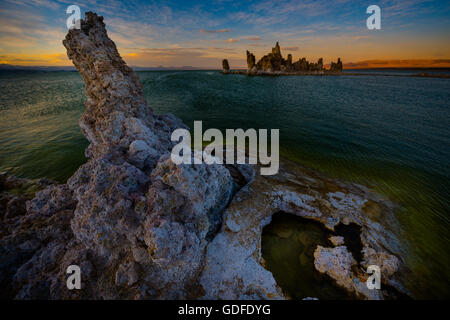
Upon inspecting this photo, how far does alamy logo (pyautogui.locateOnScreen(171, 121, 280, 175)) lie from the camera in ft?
20.6

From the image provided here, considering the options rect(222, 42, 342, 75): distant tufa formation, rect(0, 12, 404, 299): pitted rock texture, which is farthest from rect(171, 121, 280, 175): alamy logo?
rect(222, 42, 342, 75): distant tufa formation

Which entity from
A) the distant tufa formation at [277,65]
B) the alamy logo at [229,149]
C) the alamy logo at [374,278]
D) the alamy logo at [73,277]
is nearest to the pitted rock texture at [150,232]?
the alamy logo at [73,277]

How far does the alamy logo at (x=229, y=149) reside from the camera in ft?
20.6

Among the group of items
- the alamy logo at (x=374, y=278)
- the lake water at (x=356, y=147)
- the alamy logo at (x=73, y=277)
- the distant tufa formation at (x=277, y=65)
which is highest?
the distant tufa formation at (x=277, y=65)

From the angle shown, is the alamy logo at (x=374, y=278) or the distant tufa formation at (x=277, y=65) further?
the distant tufa formation at (x=277, y=65)

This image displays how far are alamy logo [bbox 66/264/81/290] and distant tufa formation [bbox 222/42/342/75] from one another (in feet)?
468

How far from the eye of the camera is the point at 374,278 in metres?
5.13

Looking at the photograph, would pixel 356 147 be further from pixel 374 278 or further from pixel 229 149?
pixel 374 278

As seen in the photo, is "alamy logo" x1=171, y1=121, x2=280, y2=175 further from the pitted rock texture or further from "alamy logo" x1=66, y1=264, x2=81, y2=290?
"alamy logo" x1=66, y1=264, x2=81, y2=290

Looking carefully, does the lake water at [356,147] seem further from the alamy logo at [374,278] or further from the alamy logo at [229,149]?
the alamy logo at [229,149]

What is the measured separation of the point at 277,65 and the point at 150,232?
515 ft

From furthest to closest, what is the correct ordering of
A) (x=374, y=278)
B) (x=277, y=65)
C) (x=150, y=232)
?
(x=277, y=65) < (x=374, y=278) < (x=150, y=232)

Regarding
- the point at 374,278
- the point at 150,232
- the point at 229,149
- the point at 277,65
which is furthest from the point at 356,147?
the point at 277,65

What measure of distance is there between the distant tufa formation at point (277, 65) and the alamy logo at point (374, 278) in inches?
5557
